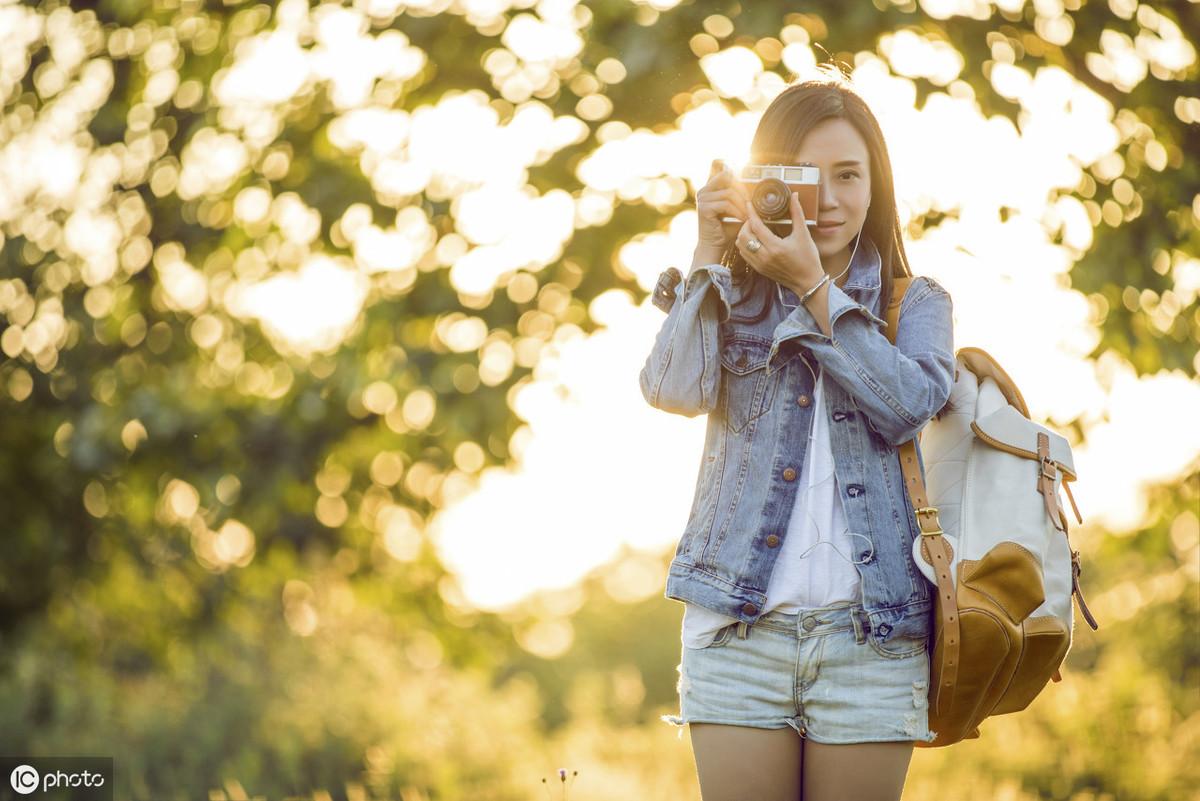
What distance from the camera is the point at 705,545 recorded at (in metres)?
2.43

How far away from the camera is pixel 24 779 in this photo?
25.0 feet

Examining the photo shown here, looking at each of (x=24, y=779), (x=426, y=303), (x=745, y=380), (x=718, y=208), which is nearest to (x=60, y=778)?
(x=24, y=779)

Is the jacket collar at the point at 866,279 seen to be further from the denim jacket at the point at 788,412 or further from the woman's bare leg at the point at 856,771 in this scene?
the woman's bare leg at the point at 856,771

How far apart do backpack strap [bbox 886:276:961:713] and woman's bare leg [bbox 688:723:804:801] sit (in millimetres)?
286

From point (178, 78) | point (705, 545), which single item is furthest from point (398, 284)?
point (705, 545)

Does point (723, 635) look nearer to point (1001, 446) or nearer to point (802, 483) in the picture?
point (802, 483)

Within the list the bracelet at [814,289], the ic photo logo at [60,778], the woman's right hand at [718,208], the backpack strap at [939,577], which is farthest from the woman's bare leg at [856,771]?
the ic photo logo at [60,778]

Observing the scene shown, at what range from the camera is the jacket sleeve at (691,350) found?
2414 mm

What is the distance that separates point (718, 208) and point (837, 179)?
0.83ft

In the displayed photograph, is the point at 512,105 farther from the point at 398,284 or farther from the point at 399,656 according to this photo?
the point at 399,656

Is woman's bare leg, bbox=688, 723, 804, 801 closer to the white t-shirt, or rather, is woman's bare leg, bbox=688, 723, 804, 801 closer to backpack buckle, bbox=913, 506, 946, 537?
the white t-shirt

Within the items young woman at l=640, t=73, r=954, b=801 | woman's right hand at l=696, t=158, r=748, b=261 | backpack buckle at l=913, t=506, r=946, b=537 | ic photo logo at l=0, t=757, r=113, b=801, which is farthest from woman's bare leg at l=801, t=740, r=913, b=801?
ic photo logo at l=0, t=757, r=113, b=801

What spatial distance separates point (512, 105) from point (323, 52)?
1201mm

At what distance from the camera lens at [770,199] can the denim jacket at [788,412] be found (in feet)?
0.47
